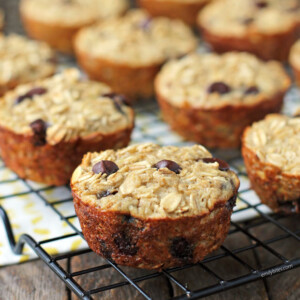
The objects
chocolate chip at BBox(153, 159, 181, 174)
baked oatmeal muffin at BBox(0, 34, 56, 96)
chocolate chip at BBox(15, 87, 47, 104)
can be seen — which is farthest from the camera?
baked oatmeal muffin at BBox(0, 34, 56, 96)

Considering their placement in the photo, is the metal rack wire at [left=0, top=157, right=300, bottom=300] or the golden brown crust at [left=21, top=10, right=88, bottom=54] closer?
the metal rack wire at [left=0, top=157, right=300, bottom=300]

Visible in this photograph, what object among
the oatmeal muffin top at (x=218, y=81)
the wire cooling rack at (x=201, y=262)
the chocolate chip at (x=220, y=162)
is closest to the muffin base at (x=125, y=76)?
the oatmeal muffin top at (x=218, y=81)

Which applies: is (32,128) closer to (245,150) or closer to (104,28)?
(245,150)

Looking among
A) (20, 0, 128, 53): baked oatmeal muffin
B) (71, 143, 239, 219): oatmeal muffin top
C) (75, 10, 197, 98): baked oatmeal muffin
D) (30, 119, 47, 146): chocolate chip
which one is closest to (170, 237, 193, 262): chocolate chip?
(71, 143, 239, 219): oatmeal muffin top

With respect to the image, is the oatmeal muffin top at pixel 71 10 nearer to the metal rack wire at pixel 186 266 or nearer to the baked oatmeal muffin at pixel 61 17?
the baked oatmeal muffin at pixel 61 17

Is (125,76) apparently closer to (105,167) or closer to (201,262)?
(105,167)

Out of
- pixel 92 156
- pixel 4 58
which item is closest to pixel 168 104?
pixel 92 156

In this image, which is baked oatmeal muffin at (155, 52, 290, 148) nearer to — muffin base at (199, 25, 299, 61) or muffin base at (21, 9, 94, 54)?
muffin base at (199, 25, 299, 61)
